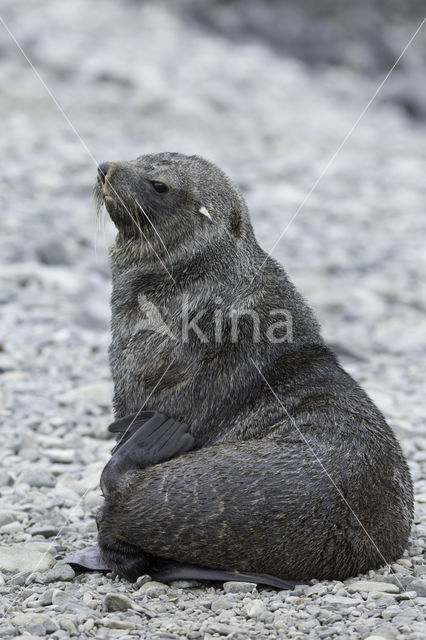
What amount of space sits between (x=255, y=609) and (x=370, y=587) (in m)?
0.60

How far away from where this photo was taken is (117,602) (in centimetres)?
432

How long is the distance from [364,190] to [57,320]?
23.9 feet

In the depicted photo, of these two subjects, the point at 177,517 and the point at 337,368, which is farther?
the point at 337,368

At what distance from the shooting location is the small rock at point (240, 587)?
4.43 metres

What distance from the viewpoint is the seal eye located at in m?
5.45

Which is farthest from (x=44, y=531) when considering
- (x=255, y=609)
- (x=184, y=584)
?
(x=255, y=609)

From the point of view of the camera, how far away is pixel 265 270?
546cm

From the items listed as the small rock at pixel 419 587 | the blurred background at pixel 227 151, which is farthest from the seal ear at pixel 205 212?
the small rock at pixel 419 587

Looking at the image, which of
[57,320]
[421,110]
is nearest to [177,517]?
[57,320]

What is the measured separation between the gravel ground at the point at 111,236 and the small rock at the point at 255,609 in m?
0.01

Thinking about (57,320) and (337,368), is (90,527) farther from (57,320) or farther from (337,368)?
(57,320)

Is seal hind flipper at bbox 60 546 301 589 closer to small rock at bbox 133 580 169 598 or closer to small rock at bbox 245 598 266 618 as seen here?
small rock at bbox 133 580 169 598

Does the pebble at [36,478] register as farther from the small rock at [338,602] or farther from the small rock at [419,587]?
the small rock at [419,587]

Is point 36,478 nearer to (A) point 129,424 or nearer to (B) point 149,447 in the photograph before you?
(A) point 129,424
